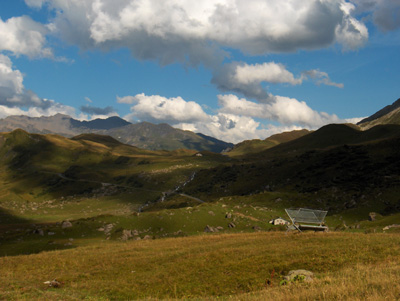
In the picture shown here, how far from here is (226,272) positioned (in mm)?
23625

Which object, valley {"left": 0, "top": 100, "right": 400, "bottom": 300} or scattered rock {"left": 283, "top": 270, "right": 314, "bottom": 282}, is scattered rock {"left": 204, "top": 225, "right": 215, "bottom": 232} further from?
scattered rock {"left": 283, "top": 270, "right": 314, "bottom": 282}

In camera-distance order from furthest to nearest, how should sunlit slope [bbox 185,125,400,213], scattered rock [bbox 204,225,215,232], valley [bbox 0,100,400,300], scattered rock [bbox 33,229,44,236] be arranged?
sunlit slope [bbox 185,125,400,213] → scattered rock [bbox 33,229,44,236] → scattered rock [bbox 204,225,215,232] → valley [bbox 0,100,400,300]

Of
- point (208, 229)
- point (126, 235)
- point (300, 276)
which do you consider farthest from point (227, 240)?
point (126, 235)

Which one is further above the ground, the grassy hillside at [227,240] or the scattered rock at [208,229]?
the grassy hillside at [227,240]

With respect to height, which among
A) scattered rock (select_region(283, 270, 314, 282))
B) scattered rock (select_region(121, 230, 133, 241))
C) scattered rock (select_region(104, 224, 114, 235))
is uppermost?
scattered rock (select_region(283, 270, 314, 282))

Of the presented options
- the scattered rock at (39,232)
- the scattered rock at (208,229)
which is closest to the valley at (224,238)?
the scattered rock at (208,229)

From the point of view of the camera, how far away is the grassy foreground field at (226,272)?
50.2ft

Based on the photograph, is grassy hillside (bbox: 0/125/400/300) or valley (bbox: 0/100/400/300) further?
valley (bbox: 0/100/400/300)

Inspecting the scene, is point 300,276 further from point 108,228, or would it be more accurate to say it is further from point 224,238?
point 108,228

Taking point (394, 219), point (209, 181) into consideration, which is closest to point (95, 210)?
point (209, 181)

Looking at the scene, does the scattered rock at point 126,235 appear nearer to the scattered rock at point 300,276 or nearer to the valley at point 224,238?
the valley at point 224,238

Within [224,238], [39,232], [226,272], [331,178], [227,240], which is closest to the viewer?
[226,272]

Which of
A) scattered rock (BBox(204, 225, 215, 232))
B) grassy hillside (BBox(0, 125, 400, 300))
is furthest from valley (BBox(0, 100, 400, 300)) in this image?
grassy hillside (BBox(0, 125, 400, 300))

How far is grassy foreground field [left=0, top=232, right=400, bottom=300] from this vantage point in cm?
1530
